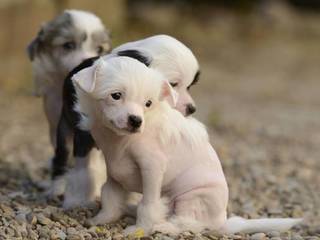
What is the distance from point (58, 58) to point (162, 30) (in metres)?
11.0

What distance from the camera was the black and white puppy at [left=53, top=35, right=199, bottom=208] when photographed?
4848mm

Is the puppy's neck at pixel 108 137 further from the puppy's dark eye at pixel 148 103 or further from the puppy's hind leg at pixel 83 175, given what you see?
the puppy's hind leg at pixel 83 175

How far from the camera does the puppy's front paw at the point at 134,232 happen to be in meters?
4.39

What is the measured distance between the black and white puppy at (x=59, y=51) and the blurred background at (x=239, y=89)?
0.68 metres

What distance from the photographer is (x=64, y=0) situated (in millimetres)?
10820

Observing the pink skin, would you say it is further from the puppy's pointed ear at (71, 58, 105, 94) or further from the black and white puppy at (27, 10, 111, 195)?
the black and white puppy at (27, 10, 111, 195)

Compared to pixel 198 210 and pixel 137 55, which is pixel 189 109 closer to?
pixel 137 55

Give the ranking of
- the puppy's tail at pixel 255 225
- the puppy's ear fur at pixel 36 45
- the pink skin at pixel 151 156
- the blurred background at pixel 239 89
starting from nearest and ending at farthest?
1. the pink skin at pixel 151 156
2. the puppy's tail at pixel 255 225
3. the puppy's ear fur at pixel 36 45
4. the blurred background at pixel 239 89

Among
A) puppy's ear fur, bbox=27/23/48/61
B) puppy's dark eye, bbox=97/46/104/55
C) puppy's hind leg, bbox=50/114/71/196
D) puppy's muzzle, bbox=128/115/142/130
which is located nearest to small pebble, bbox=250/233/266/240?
puppy's muzzle, bbox=128/115/142/130

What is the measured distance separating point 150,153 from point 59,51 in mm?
1557

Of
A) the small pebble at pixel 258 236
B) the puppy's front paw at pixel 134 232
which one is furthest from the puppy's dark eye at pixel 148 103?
the small pebble at pixel 258 236

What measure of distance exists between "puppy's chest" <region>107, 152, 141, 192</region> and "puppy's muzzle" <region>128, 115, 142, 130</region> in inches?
13.7

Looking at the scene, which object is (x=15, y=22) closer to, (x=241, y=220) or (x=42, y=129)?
(x=42, y=129)

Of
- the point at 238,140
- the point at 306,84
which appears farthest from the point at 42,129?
the point at 306,84
